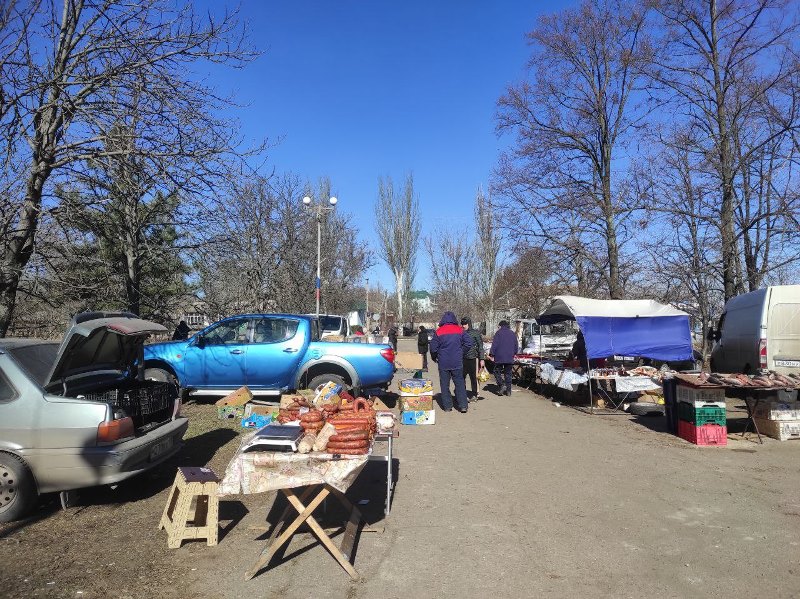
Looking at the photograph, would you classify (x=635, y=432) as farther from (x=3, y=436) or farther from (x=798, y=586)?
(x=3, y=436)

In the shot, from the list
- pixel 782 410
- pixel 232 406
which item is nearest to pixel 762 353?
pixel 782 410

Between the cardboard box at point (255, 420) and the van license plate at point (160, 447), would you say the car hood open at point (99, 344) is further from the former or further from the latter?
the cardboard box at point (255, 420)

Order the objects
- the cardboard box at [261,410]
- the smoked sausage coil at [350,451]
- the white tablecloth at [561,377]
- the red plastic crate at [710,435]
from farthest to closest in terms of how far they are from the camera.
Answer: the white tablecloth at [561,377] → the cardboard box at [261,410] → the red plastic crate at [710,435] → the smoked sausage coil at [350,451]

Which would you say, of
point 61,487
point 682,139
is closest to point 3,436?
point 61,487

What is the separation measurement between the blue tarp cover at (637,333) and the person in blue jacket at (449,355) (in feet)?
9.20

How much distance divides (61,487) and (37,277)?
158 inches

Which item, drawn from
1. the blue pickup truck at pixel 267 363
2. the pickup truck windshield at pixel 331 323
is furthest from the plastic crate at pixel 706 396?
the pickup truck windshield at pixel 331 323

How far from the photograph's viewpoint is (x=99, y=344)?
20.1 feet

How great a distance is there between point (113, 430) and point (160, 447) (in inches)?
28.9

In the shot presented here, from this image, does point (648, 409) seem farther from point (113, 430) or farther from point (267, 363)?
point (113, 430)

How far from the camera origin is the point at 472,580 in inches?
156

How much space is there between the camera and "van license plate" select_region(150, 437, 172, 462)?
562cm

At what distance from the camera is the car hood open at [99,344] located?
529 cm

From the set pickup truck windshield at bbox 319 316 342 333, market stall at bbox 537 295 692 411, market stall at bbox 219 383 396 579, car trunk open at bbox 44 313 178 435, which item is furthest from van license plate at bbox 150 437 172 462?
pickup truck windshield at bbox 319 316 342 333
